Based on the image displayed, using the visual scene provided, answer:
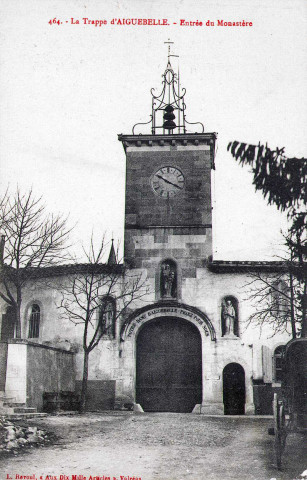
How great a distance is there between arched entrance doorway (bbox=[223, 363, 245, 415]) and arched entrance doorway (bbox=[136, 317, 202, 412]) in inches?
42.0

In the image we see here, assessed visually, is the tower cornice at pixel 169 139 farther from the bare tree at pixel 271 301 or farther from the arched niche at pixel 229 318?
the arched niche at pixel 229 318

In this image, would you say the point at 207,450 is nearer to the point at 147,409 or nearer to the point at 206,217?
the point at 147,409

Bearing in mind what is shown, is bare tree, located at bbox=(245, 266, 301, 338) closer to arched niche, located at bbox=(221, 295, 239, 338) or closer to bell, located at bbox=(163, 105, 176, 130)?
arched niche, located at bbox=(221, 295, 239, 338)

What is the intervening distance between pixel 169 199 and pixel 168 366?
23.7 ft

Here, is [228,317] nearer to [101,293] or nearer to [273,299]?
[273,299]

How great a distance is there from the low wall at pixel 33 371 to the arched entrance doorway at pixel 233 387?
647 centimetres

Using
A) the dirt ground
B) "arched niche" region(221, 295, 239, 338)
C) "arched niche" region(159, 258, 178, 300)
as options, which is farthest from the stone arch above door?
the dirt ground

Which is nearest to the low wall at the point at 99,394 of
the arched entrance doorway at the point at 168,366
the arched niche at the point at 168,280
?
the arched entrance doorway at the point at 168,366

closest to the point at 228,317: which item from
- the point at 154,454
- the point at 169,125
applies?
the point at 169,125

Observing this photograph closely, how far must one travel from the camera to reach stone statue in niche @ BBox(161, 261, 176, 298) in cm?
2406

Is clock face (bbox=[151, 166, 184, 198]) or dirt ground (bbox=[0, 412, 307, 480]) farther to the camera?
clock face (bbox=[151, 166, 184, 198])

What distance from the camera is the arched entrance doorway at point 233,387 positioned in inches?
912

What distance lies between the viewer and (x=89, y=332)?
942 inches

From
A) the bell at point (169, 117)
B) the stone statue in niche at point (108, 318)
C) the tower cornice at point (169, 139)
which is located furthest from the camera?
the bell at point (169, 117)
